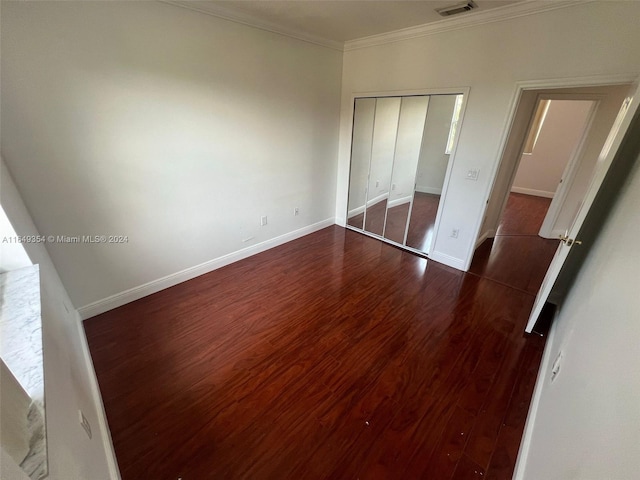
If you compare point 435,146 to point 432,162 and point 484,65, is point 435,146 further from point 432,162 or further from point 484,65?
point 484,65

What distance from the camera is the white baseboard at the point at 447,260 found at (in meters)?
3.24

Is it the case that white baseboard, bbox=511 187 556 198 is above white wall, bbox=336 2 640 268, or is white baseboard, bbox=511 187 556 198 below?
below

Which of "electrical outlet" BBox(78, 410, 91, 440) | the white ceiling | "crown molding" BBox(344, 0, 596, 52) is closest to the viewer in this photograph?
"electrical outlet" BBox(78, 410, 91, 440)

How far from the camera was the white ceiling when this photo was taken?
2.24 meters

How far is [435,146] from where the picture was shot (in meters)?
A: 3.36

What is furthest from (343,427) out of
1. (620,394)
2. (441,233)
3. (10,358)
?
(441,233)

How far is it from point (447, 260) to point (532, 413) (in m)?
1.92

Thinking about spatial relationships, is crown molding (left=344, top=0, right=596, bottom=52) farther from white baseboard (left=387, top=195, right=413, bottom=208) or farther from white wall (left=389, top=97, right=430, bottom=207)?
white baseboard (left=387, top=195, right=413, bottom=208)

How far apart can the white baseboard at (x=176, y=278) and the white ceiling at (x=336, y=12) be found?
2409mm

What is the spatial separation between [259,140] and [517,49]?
2.62 m

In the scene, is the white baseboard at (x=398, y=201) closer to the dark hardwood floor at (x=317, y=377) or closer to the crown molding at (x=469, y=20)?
the dark hardwood floor at (x=317, y=377)

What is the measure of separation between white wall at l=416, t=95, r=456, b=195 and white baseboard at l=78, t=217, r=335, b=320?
6.09ft

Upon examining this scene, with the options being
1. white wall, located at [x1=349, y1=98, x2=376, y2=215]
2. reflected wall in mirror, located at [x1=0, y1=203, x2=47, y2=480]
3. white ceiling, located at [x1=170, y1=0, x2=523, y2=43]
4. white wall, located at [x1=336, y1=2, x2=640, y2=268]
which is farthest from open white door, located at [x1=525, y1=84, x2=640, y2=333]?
reflected wall in mirror, located at [x1=0, y1=203, x2=47, y2=480]

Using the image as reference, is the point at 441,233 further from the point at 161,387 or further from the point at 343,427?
the point at 161,387
